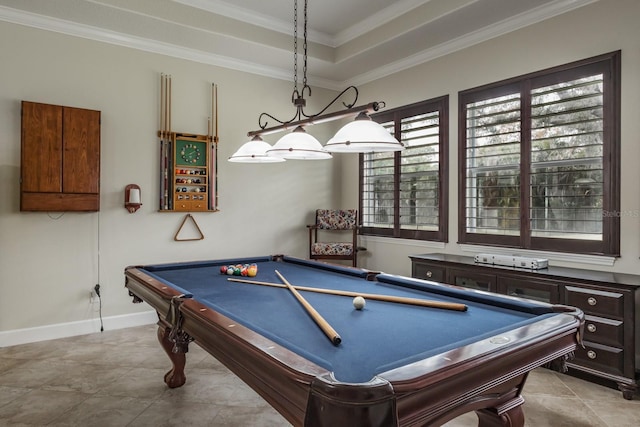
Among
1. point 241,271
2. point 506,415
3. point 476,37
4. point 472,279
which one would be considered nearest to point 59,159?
point 241,271

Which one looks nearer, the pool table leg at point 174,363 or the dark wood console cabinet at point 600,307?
the dark wood console cabinet at point 600,307

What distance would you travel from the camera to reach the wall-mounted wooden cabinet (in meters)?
3.57

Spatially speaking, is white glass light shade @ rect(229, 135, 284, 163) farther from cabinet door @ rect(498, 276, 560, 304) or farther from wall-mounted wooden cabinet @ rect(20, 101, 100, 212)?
cabinet door @ rect(498, 276, 560, 304)

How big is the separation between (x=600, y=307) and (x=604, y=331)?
0.16 meters

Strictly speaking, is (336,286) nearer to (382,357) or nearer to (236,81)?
(382,357)

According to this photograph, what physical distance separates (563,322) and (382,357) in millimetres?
806

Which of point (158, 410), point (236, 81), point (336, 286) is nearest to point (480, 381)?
point (336, 286)

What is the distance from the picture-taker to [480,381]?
127cm

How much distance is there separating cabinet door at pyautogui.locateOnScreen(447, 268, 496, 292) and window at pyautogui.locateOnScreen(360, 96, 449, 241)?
2.52 ft

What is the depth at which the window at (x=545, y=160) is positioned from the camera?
3.12 m

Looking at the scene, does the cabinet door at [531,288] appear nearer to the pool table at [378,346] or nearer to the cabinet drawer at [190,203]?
the pool table at [378,346]

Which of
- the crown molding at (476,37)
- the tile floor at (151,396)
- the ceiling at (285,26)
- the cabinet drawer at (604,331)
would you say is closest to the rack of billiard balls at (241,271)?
the tile floor at (151,396)

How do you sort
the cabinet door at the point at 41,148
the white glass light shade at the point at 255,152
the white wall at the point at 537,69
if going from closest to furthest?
the white glass light shade at the point at 255,152, the white wall at the point at 537,69, the cabinet door at the point at 41,148

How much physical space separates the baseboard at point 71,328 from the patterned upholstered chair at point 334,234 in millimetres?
1972
